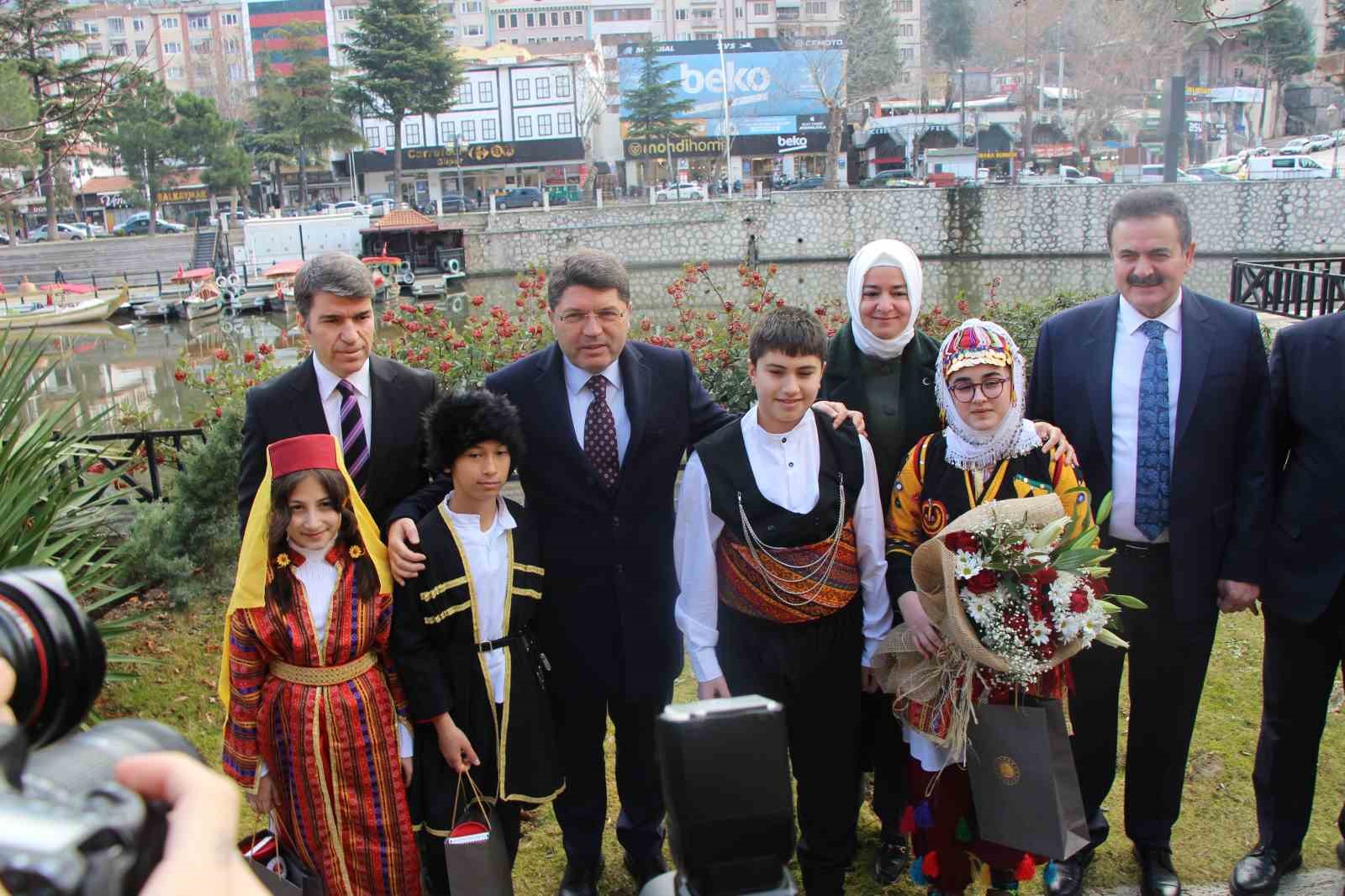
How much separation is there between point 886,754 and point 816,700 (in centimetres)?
52

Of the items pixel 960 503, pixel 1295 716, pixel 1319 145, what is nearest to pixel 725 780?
pixel 960 503

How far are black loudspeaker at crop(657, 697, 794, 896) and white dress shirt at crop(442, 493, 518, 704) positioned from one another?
152cm

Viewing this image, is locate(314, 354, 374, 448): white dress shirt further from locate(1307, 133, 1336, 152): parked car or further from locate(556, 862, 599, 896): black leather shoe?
locate(1307, 133, 1336, 152): parked car

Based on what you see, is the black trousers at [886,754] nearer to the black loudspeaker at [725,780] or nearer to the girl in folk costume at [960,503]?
the girl in folk costume at [960,503]

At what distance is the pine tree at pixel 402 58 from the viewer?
46906 mm

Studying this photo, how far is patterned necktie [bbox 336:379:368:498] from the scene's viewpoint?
3.07 metres

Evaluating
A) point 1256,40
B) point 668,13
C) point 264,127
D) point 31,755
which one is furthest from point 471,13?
point 31,755

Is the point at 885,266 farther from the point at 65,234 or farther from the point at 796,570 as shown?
the point at 65,234

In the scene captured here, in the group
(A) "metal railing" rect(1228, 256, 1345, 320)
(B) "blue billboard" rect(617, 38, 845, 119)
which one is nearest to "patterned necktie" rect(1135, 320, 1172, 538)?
(A) "metal railing" rect(1228, 256, 1345, 320)

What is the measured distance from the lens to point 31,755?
96 centimetres

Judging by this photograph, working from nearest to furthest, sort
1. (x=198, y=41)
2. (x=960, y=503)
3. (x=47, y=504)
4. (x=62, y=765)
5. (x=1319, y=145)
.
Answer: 1. (x=62, y=765)
2. (x=960, y=503)
3. (x=47, y=504)
4. (x=1319, y=145)
5. (x=198, y=41)

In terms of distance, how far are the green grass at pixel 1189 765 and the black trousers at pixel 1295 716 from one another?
227 millimetres

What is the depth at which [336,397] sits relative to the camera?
3.12 m

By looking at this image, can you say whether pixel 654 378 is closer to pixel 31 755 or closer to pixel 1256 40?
pixel 31 755
